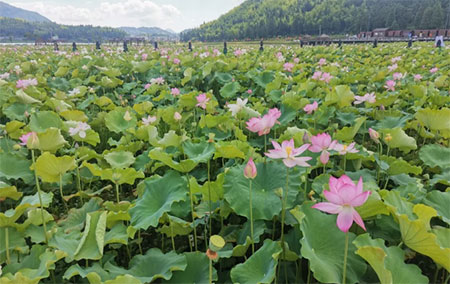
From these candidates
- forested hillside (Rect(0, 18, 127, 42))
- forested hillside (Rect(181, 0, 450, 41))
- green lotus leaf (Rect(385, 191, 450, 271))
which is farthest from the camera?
forested hillside (Rect(0, 18, 127, 42))

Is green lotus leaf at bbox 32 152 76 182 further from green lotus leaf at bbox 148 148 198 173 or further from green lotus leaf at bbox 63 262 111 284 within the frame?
green lotus leaf at bbox 63 262 111 284

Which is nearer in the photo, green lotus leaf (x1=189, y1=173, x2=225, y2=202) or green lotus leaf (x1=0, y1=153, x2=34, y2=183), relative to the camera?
green lotus leaf (x1=189, y1=173, x2=225, y2=202)

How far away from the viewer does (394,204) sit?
929 millimetres

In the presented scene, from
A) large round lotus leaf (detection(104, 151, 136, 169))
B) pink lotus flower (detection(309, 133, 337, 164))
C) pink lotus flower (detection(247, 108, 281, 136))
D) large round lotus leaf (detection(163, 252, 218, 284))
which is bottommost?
large round lotus leaf (detection(163, 252, 218, 284))

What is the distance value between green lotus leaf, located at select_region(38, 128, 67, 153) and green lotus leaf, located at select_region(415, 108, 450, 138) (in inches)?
70.0

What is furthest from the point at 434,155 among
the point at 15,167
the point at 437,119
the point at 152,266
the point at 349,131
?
the point at 15,167

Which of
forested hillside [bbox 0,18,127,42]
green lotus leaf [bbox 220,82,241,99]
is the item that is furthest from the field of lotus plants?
forested hillside [bbox 0,18,127,42]

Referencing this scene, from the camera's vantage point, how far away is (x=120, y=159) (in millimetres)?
1606

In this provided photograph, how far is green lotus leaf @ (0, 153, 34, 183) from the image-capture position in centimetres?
154

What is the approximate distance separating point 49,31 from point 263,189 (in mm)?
93320

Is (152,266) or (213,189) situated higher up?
(213,189)

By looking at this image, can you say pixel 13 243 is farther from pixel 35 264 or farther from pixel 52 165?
pixel 52 165

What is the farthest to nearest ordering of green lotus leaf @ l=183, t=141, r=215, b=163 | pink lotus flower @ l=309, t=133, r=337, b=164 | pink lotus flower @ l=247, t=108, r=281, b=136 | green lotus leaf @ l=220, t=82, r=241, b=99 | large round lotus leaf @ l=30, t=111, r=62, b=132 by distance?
green lotus leaf @ l=220, t=82, r=241, b=99
large round lotus leaf @ l=30, t=111, r=62, b=132
green lotus leaf @ l=183, t=141, r=215, b=163
pink lotus flower @ l=247, t=108, r=281, b=136
pink lotus flower @ l=309, t=133, r=337, b=164

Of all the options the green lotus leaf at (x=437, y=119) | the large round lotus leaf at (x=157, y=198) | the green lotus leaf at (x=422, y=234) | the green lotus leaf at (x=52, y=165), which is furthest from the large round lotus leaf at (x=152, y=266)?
the green lotus leaf at (x=437, y=119)
